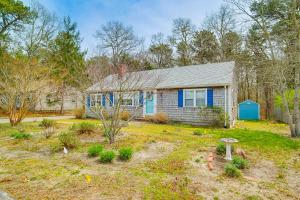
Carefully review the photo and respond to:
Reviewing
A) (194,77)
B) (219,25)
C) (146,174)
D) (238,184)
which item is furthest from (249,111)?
(146,174)

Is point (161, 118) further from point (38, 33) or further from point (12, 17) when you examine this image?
point (12, 17)

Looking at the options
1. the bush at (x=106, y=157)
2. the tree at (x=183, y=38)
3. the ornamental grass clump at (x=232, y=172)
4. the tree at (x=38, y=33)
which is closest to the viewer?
the ornamental grass clump at (x=232, y=172)

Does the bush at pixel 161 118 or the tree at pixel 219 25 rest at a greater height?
the tree at pixel 219 25

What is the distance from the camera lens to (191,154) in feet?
20.2

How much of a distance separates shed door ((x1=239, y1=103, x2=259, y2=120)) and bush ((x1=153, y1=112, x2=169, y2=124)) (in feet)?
28.2

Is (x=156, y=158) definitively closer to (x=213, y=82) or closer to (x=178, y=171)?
(x=178, y=171)

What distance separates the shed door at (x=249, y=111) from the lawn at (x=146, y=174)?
40.8 ft

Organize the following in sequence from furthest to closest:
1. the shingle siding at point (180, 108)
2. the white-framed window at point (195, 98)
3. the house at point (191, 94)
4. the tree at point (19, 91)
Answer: the white-framed window at point (195, 98) → the shingle siding at point (180, 108) → the house at point (191, 94) → the tree at point (19, 91)

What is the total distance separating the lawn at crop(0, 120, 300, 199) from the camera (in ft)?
12.3

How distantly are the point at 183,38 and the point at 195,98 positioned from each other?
53.0 feet

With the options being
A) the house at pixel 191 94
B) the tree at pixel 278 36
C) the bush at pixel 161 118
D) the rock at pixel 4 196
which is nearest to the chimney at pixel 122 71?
the house at pixel 191 94

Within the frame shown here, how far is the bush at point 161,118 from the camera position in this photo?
46.4ft

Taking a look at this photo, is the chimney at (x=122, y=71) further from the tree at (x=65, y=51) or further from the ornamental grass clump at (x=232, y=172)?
the tree at (x=65, y=51)

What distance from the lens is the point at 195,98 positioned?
13.7 meters
